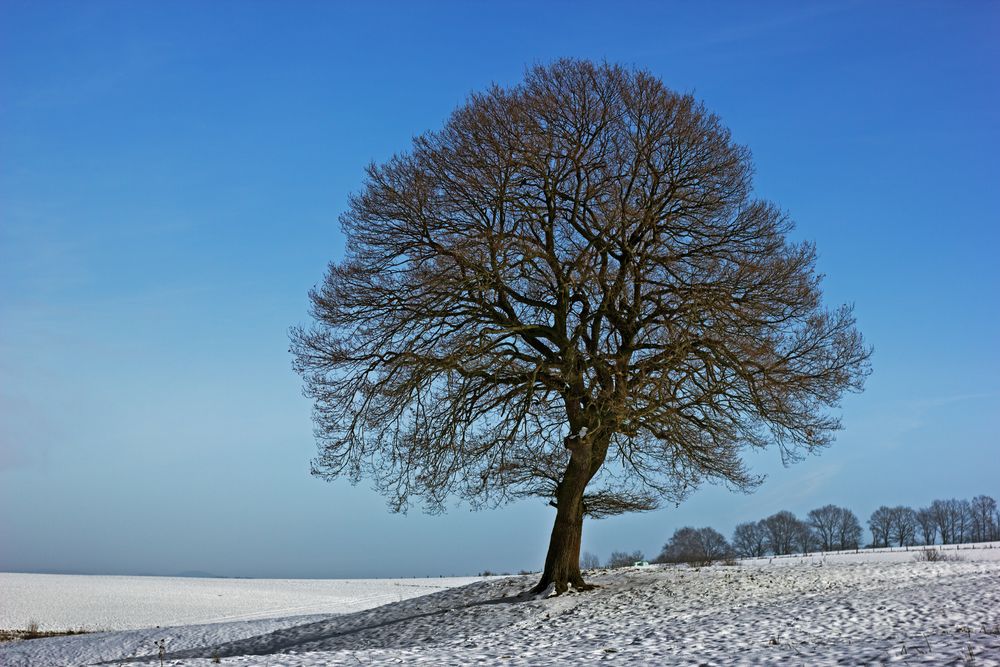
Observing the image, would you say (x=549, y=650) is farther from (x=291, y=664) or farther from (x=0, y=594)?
(x=0, y=594)

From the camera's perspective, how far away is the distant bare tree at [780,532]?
49.3 meters

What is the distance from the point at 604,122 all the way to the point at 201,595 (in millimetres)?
27546

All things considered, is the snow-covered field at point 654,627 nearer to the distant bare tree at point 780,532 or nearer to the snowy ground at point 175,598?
the snowy ground at point 175,598

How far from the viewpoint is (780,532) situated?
162ft

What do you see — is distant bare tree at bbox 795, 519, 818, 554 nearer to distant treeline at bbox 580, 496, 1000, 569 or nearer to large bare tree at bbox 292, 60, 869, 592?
distant treeline at bbox 580, 496, 1000, 569

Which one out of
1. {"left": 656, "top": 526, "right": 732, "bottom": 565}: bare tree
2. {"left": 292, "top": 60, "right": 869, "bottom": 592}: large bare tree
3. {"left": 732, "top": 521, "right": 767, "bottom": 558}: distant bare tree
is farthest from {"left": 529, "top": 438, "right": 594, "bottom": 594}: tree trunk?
{"left": 732, "top": 521, "right": 767, "bottom": 558}: distant bare tree

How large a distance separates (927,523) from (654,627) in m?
48.2

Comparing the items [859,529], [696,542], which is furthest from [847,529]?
[696,542]

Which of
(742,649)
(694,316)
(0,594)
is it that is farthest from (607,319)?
(0,594)

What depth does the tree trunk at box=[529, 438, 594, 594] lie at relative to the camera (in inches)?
769

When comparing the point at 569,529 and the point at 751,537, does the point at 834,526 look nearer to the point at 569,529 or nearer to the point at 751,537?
the point at 751,537

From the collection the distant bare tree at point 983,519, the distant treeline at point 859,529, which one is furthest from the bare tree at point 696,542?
the distant bare tree at point 983,519

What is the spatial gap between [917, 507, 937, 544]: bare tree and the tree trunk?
1695 inches

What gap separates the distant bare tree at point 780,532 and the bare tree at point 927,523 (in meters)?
10.5
